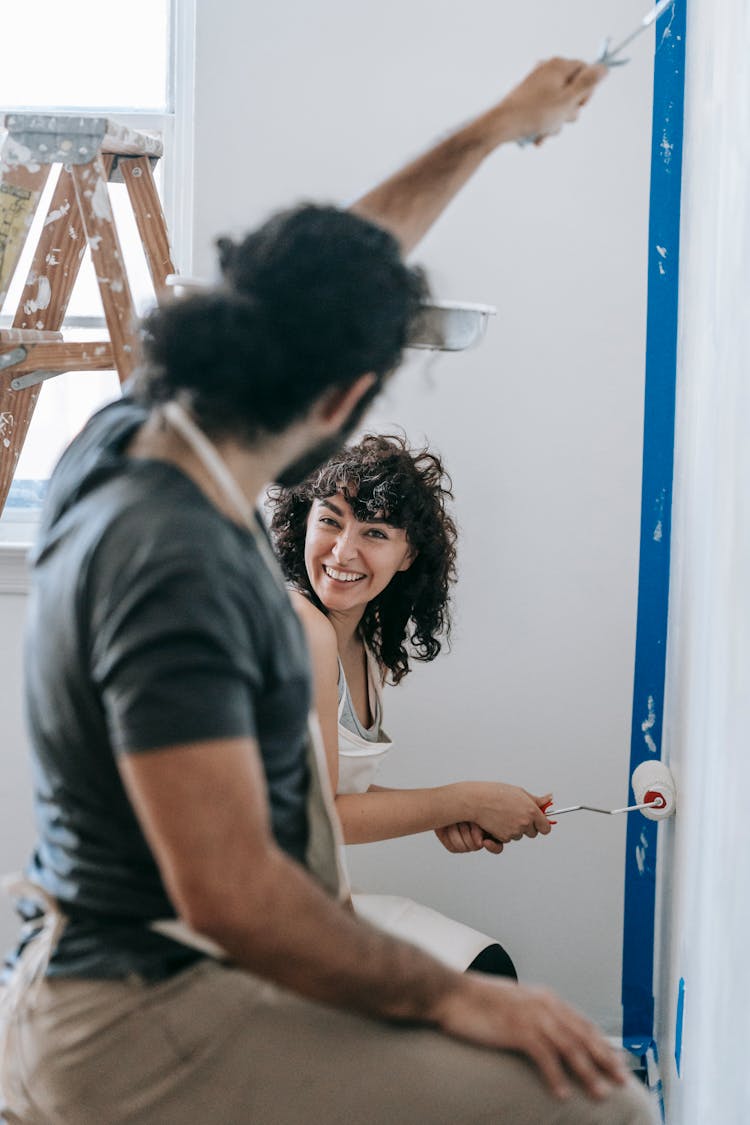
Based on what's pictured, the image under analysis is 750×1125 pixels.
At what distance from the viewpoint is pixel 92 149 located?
162 centimetres

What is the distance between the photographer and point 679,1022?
5.62 feet

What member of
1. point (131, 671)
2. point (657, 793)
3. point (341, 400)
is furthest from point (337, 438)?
point (657, 793)

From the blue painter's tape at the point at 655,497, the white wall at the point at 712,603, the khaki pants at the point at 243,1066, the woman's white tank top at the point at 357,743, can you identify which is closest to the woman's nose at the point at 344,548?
the woman's white tank top at the point at 357,743

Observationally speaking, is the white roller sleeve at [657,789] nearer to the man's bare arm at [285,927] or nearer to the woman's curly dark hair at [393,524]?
the woman's curly dark hair at [393,524]

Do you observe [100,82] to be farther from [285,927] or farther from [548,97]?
[285,927]

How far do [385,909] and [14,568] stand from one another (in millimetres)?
909

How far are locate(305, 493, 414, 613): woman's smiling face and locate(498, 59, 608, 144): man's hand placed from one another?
0.68 metres

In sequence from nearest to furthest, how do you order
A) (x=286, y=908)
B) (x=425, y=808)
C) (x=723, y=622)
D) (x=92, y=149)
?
(x=286, y=908) < (x=723, y=622) < (x=92, y=149) < (x=425, y=808)

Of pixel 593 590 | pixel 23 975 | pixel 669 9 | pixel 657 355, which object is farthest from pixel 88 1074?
pixel 669 9

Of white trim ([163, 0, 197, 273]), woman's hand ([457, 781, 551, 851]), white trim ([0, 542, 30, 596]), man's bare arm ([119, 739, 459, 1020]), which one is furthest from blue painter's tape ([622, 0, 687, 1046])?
man's bare arm ([119, 739, 459, 1020])

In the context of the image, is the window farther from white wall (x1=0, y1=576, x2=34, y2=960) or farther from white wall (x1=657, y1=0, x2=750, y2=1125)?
white wall (x1=657, y1=0, x2=750, y2=1125)

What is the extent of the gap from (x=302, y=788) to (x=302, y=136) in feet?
4.68


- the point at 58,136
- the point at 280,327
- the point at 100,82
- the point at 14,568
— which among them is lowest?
the point at 14,568

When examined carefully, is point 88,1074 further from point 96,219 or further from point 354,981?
point 96,219
